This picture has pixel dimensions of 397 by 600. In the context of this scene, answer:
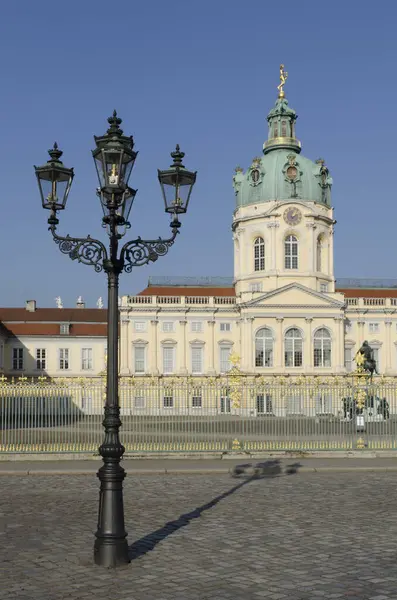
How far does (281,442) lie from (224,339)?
39.6 metres

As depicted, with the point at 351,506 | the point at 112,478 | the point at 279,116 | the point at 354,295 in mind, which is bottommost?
the point at 351,506

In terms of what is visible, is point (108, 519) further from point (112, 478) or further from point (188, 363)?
point (188, 363)

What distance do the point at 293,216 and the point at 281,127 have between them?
10.0 m

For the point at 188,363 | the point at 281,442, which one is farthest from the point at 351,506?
the point at 188,363

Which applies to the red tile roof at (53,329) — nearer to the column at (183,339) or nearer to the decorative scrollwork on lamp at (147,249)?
the column at (183,339)

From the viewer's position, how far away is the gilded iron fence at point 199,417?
26203mm

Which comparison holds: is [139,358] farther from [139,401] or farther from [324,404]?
[324,404]

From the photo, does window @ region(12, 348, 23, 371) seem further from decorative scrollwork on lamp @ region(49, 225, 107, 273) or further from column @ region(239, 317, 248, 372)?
decorative scrollwork on lamp @ region(49, 225, 107, 273)

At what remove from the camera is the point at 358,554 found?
35.7ft

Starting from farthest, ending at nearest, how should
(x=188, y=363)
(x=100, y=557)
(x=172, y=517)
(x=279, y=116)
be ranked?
1. (x=279, y=116)
2. (x=188, y=363)
3. (x=172, y=517)
4. (x=100, y=557)

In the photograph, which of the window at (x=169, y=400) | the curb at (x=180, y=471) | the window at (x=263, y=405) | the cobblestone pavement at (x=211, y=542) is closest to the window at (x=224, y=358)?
the window at (x=263, y=405)

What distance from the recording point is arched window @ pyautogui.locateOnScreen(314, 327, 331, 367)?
2490 inches

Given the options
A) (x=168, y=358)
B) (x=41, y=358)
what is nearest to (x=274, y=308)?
(x=168, y=358)

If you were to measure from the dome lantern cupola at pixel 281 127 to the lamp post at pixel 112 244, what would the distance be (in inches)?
2339
